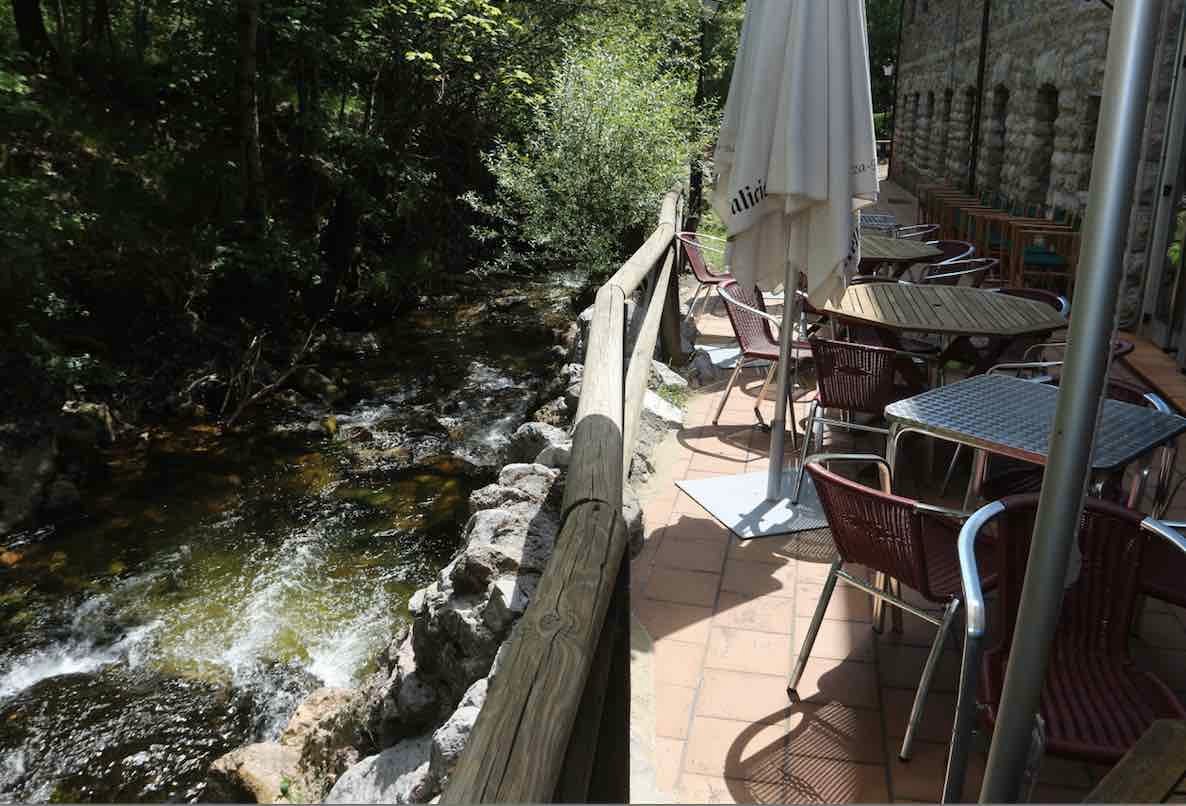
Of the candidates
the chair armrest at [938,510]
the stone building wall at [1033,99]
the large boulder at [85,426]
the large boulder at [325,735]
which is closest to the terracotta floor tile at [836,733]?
the chair armrest at [938,510]

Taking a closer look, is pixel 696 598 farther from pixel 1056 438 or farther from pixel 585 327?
pixel 585 327

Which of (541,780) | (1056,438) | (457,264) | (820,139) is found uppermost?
(820,139)

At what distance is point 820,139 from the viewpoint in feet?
11.1

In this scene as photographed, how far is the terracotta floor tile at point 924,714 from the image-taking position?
2652mm

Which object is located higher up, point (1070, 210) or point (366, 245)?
point (1070, 210)

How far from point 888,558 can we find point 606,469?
35.0 inches

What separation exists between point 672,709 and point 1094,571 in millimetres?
1189

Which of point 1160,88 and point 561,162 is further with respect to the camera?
point 561,162

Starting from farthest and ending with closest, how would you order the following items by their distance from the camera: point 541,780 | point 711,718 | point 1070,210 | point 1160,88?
point 1070,210, point 1160,88, point 711,718, point 541,780

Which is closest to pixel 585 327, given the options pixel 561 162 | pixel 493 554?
pixel 561 162

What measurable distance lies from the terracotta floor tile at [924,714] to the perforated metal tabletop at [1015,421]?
743mm

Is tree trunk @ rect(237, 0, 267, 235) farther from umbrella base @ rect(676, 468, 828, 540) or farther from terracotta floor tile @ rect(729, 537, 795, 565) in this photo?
terracotta floor tile @ rect(729, 537, 795, 565)

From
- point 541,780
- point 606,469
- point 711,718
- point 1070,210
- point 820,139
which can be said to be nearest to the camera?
point 541,780

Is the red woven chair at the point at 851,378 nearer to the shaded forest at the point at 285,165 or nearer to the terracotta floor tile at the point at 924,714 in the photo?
the terracotta floor tile at the point at 924,714
